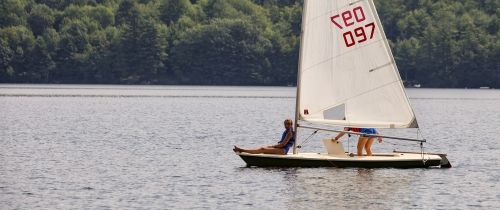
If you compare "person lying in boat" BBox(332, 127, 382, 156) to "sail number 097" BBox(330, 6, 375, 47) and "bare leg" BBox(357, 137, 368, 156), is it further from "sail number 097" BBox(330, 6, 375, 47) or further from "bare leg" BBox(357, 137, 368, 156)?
"sail number 097" BBox(330, 6, 375, 47)

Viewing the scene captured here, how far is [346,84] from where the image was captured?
52438 mm

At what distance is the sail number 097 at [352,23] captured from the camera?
50.4 metres

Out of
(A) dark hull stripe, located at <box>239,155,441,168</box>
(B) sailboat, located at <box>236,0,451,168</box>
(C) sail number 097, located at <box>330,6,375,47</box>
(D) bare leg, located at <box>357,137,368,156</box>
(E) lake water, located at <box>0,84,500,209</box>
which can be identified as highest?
(C) sail number 097, located at <box>330,6,375,47</box>

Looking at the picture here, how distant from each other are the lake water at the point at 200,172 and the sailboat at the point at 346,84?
64 centimetres

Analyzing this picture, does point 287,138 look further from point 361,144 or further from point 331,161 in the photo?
point 361,144

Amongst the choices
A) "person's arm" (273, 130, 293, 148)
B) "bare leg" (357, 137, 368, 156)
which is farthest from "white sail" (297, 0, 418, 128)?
"person's arm" (273, 130, 293, 148)

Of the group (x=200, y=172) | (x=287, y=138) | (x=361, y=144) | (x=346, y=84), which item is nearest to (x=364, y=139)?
(x=361, y=144)

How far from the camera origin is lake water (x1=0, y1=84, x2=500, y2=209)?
144 ft

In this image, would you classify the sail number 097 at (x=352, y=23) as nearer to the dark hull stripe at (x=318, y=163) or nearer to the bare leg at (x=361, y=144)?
the bare leg at (x=361, y=144)

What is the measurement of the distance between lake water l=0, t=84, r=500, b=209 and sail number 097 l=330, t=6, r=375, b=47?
5.11 metres

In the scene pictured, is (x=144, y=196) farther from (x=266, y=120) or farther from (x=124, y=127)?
(x=266, y=120)

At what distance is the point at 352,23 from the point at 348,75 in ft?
7.94

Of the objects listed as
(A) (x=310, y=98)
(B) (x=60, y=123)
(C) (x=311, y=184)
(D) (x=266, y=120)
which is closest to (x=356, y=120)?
A: (A) (x=310, y=98)

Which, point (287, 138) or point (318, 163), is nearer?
point (318, 163)
